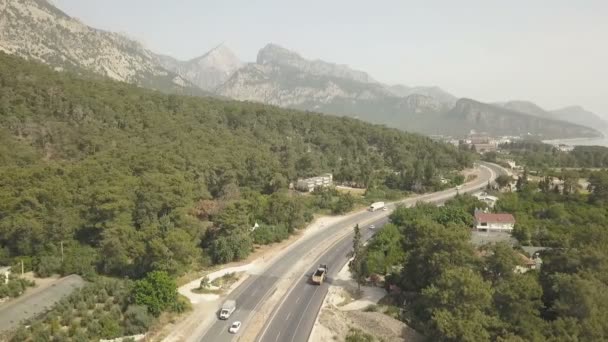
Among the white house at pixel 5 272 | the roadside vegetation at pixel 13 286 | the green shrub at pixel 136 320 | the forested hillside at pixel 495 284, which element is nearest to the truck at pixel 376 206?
the forested hillside at pixel 495 284

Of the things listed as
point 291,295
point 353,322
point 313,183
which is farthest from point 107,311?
point 313,183

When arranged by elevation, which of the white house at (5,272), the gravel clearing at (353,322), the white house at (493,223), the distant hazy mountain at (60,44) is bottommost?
the white house at (5,272)

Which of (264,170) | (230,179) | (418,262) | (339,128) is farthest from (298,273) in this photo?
(339,128)

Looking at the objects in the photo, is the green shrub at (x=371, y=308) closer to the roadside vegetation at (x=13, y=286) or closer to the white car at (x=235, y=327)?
the white car at (x=235, y=327)

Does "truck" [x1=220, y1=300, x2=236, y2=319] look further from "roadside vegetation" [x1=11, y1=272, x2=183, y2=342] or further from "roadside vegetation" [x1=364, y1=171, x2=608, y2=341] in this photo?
"roadside vegetation" [x1=364, y1=171, x2=608, y2=341]

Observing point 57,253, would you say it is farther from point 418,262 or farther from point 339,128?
point 339,128

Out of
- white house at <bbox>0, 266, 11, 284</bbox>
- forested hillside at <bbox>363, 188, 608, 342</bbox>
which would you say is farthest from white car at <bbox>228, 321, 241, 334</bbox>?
white house at <bbox>0, 266, 11, 284</bbox>
